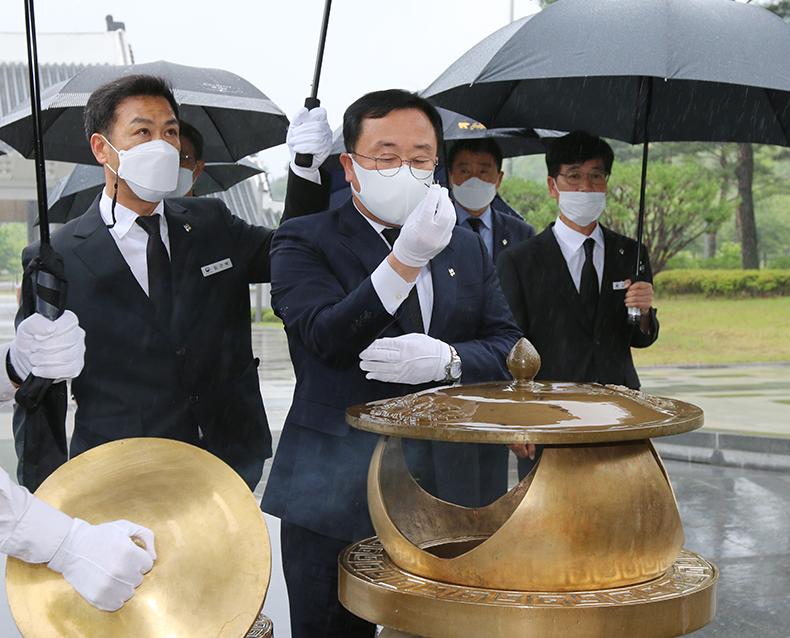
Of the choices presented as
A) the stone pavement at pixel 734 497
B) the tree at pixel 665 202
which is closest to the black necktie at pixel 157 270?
the stone pavement at pixel 734 497

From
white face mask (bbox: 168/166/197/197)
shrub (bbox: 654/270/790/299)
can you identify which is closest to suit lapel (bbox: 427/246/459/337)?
white face mask (bbox: 168/166/197/197)

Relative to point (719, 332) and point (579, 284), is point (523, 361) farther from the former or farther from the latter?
point (719, 332)

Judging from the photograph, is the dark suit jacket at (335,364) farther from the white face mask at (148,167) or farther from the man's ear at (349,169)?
the white face mask at (148,167)

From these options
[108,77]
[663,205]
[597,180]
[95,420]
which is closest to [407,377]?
[95,420]

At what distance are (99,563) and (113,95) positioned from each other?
1475 mm

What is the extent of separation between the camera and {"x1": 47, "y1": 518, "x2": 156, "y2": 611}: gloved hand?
57.9 inches

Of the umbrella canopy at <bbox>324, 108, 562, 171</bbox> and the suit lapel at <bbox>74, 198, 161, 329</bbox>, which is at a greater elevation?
the umbrella canopy at <bbox>324, 108, 562, 171</bbox>

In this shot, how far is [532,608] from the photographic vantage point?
52.6 inches

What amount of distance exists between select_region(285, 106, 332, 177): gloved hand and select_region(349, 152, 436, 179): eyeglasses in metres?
0.34

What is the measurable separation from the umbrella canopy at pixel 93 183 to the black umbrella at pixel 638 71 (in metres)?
1.68

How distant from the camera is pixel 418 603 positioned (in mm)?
1413

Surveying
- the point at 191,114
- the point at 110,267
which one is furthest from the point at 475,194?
the point at 110,267

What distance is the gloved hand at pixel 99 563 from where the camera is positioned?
4.83 ft

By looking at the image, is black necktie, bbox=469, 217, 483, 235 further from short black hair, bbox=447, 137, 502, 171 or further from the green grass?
the green grass
